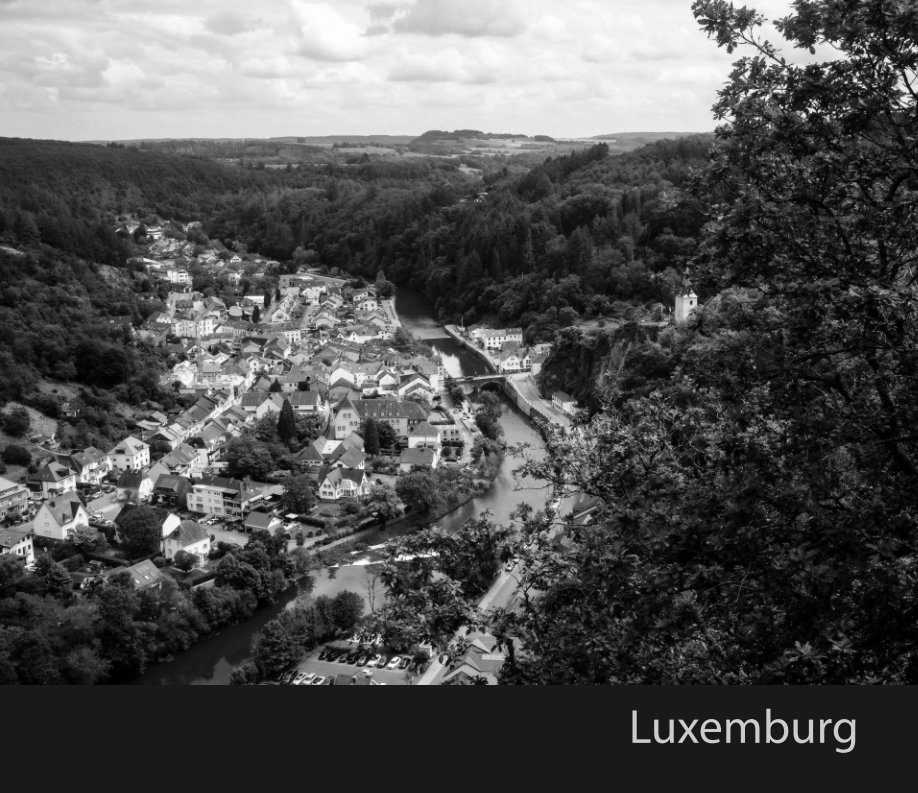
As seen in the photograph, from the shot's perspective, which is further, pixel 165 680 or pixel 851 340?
pixel 165 680

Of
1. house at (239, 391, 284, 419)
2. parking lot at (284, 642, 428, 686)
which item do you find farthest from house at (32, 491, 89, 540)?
house at (239, 391, 284, 419)

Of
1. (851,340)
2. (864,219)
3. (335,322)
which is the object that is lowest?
(335,322)

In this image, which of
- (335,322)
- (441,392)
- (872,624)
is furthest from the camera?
(335,322)

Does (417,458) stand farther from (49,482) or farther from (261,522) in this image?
(49,482)

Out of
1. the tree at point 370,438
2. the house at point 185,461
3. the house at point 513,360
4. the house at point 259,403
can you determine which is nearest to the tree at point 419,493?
the tree at point 370,438

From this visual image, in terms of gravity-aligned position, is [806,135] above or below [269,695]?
above

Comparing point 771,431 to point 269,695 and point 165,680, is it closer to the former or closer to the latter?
point 269,695

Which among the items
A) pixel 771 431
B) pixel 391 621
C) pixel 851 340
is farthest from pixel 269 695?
pixel 851 340

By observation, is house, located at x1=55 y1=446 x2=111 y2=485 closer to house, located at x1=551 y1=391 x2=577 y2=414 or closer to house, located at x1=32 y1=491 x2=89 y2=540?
house, located at x1=32 y1=491 x2=89 y2=540
